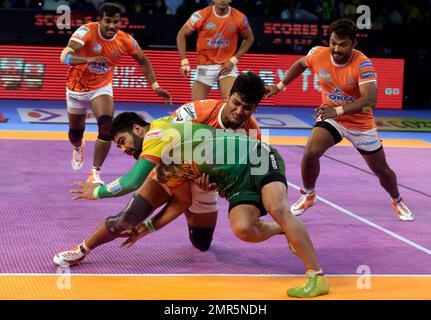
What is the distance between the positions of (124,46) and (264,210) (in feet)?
15.1

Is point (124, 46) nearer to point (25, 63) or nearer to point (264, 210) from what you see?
point (264, 210)

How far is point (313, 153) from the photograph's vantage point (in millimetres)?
9016

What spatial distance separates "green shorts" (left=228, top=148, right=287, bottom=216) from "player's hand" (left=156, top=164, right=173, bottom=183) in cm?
49

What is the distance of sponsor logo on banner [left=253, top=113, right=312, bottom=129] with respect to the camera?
15863 mm

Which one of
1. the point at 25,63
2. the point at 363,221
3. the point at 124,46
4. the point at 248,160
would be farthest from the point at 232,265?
the point at 25,63

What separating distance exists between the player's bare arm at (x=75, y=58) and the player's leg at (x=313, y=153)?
97.6 inches

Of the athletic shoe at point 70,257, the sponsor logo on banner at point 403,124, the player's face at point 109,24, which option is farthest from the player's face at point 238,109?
the sponsor logo on banner at point 403,124

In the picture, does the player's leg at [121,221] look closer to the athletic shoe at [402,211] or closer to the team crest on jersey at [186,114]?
the team crest on jersey at [186,114]

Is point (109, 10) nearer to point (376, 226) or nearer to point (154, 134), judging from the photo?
point (376, 226)

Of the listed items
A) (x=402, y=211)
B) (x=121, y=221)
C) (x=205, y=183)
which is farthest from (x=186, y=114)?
(x=402, y=211)

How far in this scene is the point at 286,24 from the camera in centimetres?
1822

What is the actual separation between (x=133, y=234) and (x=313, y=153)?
268 centimetres

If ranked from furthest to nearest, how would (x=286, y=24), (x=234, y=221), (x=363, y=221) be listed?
(x=286, y=24), (x=363, y=221), (x=234, y=221)

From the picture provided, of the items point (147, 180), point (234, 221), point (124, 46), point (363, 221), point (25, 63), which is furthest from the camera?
point (25, 63)
